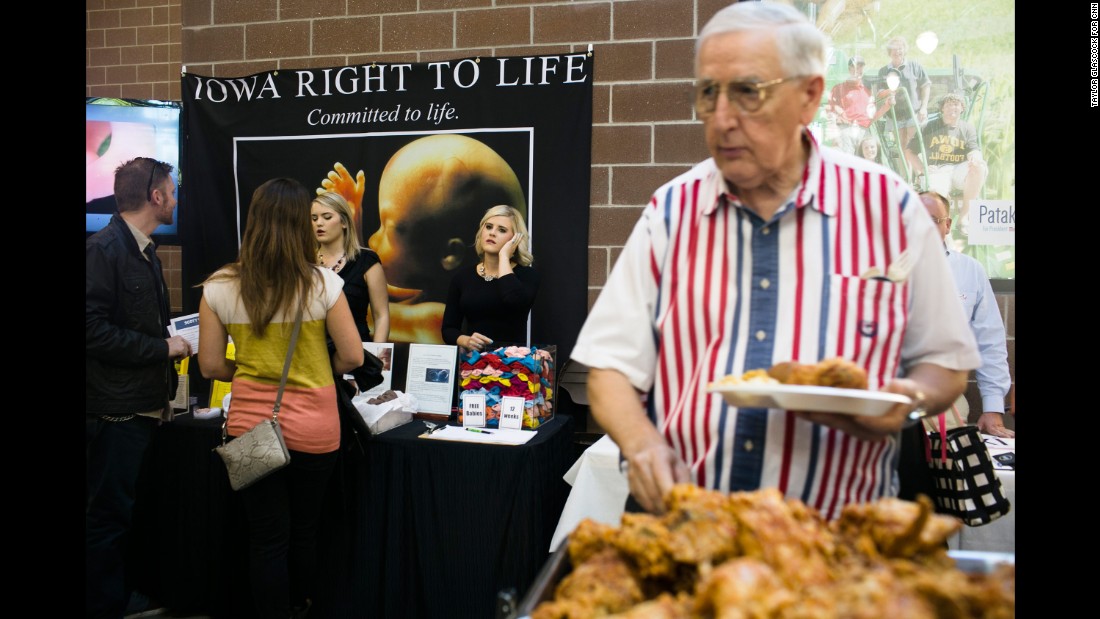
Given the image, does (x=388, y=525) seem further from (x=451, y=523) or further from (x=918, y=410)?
(x=918, y=410)

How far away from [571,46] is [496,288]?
1236 mm

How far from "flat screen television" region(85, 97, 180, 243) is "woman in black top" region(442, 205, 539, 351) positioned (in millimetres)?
1573

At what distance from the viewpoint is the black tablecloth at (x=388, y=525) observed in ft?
10.1

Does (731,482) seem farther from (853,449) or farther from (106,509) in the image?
(106,509)

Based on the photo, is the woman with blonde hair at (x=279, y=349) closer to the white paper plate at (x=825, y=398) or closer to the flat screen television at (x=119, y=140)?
the flat screen television at (x=119, y=140)

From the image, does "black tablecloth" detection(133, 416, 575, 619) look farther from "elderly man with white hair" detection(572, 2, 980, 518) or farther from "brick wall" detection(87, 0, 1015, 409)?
"elderly man with white hair" detection(572, 2, 980, 518)

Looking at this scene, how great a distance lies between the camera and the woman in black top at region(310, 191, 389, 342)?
13.1 feet

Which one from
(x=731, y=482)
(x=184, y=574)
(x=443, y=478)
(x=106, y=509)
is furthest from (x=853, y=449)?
(x=184, y=574)

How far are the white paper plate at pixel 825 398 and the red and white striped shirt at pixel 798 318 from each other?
0.17 metres

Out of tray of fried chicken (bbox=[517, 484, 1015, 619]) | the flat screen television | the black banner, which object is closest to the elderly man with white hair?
tray of fried chicken (bbox=[517, 484, 1015, 619])

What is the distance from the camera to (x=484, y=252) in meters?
4.04

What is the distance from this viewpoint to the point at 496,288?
3.83 m

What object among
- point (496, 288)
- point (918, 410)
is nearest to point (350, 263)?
point (496, 288)

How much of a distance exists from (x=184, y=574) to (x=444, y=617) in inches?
45.7
